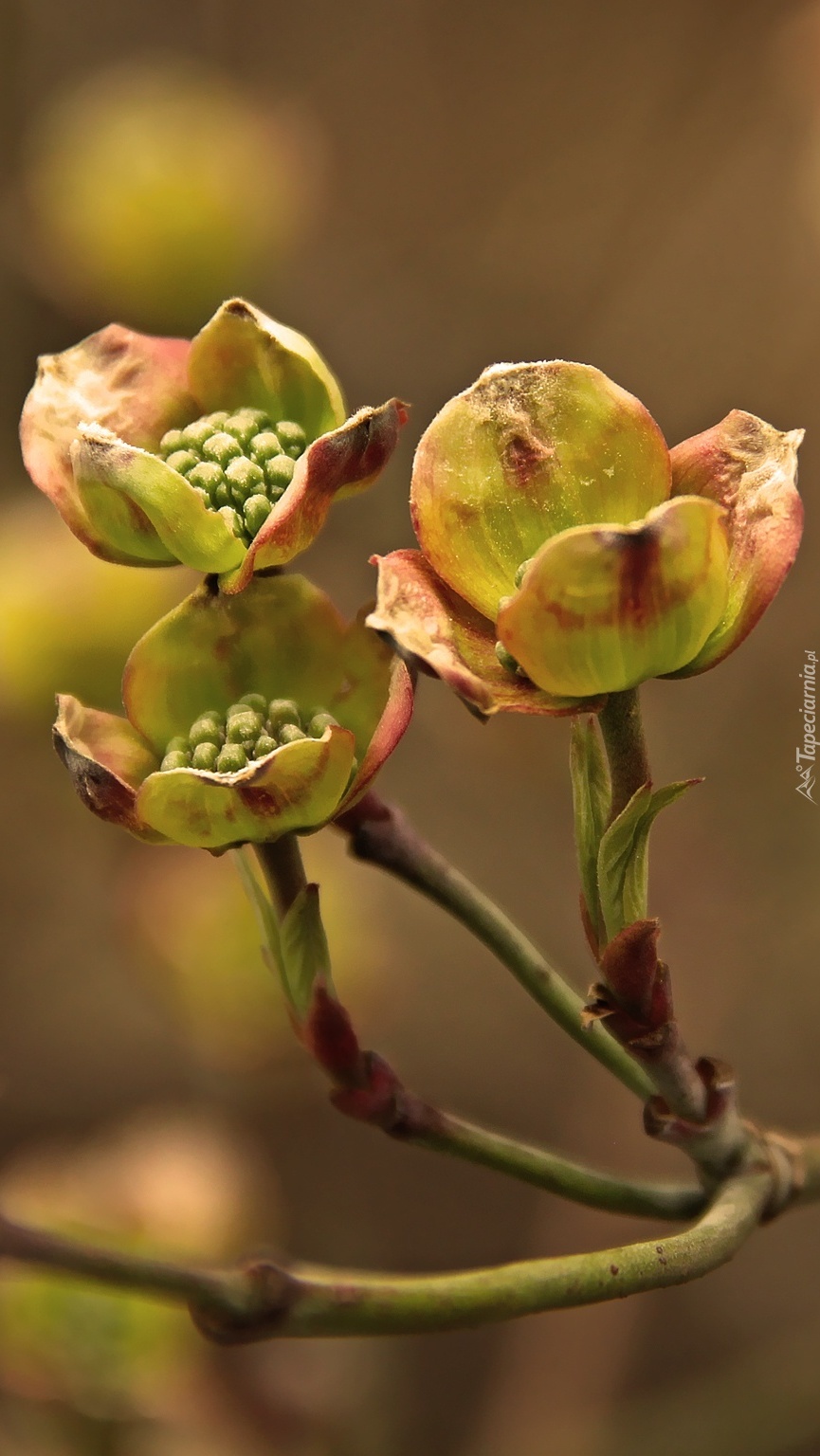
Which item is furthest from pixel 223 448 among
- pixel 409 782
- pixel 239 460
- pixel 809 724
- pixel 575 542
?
pixel 409 782

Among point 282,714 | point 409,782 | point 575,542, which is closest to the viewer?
point 575,542

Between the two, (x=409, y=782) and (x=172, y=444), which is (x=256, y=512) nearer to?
(x=172, y=444)

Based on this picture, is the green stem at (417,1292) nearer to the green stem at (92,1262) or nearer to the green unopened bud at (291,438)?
the green stem at (92,1262)

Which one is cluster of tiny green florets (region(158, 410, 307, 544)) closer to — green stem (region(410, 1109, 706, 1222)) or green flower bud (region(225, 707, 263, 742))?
green flower bud (region(225, 707, 263, 742))

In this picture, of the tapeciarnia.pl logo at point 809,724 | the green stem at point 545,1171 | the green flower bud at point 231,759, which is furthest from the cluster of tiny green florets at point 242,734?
the tapeciarnia.pl logo at point 809,724

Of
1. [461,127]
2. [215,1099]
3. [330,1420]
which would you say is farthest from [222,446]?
[461,127]

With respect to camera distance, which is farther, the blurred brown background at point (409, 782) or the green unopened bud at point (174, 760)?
the blurred brown background at point (409, 782)
